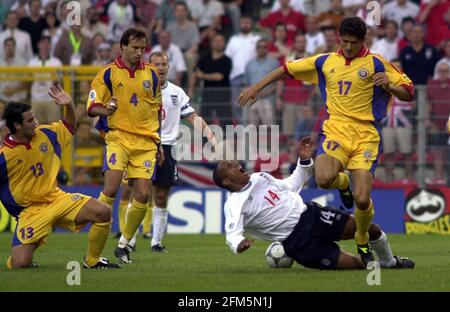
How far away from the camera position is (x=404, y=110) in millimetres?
20000

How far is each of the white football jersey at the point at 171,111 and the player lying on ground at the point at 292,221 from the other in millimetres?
4312

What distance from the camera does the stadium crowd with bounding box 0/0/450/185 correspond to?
20.1 meters

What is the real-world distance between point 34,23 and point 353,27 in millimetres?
13637

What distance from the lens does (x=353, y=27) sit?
12078 mm

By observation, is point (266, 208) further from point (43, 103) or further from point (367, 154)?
point (43, 103)

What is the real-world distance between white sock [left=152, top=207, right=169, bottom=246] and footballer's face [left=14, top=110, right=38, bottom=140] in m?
3.51

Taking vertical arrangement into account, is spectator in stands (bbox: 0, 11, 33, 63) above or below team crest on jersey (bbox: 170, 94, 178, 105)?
above

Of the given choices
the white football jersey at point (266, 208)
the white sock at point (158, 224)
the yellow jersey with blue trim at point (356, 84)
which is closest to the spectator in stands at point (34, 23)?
the white sock at point (158, 224)

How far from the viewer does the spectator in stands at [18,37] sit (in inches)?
928

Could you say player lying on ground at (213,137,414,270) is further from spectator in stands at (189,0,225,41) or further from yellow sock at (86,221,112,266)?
spectator in stands at (189,0,225,41)

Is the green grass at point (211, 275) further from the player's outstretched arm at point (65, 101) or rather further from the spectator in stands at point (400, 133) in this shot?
the spectator in stands at point (400, 133)

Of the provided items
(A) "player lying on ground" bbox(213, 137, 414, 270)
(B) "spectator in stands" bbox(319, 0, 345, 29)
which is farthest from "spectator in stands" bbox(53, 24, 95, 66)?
(A) "player lying on ground" bbox(213, 137, 414, 270)

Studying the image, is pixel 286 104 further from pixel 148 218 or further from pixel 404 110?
pixel 148 218

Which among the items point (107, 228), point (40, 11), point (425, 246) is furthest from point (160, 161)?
point (40, 11)
